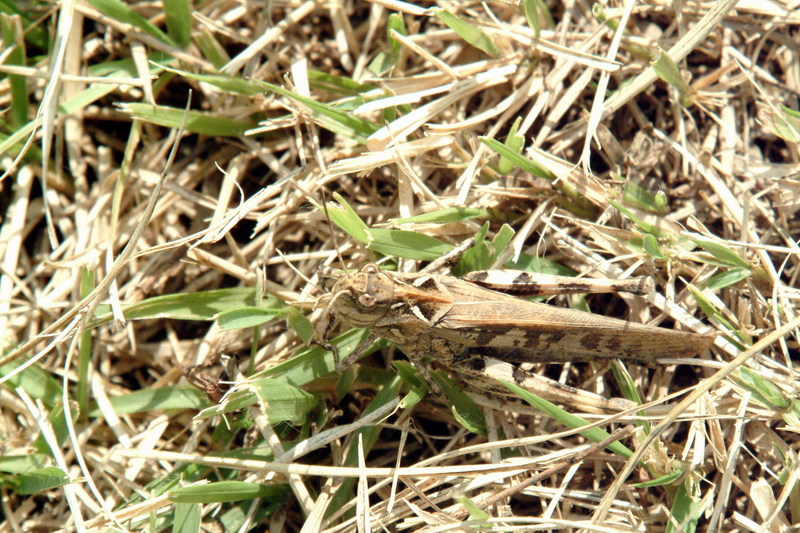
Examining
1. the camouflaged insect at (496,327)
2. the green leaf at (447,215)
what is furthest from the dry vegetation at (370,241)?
the camouflaged insect at (496,327)

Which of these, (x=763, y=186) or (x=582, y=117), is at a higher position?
(x=582, y=117)

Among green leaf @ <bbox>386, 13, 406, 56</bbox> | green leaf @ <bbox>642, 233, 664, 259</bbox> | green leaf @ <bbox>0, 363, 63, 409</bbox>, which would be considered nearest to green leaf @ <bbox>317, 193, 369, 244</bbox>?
green leaf @ <bbox>386, 13, 406, 56</bbox>

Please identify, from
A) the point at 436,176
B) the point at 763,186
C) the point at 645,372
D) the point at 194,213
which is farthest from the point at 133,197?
the point at 763,186

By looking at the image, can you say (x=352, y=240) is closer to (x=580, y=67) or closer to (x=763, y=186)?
(x=580, y=67)

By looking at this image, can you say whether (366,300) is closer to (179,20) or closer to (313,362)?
(313,362)

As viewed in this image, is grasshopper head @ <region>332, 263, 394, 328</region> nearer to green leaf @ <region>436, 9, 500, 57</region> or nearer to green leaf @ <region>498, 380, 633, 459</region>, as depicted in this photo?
green leaf @ <region>498, 380, 633, 459</region>

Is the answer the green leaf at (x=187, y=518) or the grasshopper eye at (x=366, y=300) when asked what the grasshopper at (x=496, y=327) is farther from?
the green leaf at (x=187, y=518)
